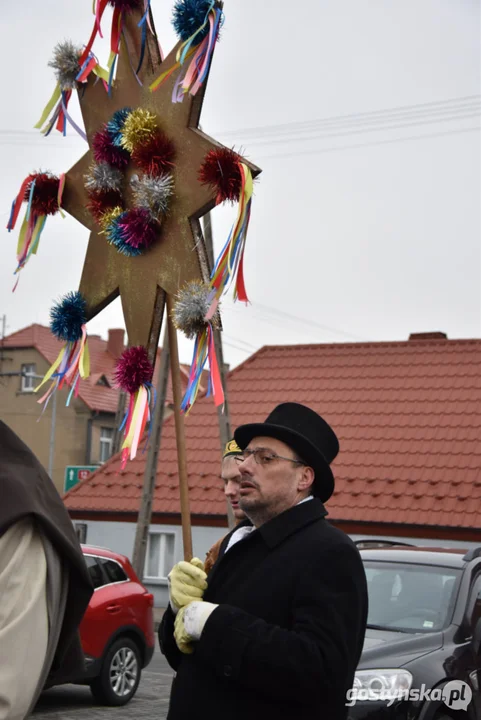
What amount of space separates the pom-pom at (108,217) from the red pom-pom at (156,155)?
0.23 m

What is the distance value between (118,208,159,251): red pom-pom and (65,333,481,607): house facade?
15.5m

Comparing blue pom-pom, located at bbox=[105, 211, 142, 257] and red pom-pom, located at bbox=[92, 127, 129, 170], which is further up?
red pom-pom, located at bbox=[92, 127, 129, 170]

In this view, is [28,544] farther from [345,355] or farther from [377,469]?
[345,355]

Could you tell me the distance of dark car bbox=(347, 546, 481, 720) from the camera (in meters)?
6.08

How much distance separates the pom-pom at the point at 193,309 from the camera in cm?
404

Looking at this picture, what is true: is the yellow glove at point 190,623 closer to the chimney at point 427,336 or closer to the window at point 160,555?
the window at point 160,555

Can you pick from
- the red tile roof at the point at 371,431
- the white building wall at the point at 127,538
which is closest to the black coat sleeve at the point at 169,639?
the red tile roof at the point at 371,431

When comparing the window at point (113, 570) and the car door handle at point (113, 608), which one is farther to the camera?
the window at point (113, 570)

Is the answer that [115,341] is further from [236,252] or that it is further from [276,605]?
[276,605]

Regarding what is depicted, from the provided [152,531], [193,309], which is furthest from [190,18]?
[152,531]

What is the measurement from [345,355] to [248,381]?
246 centimetres

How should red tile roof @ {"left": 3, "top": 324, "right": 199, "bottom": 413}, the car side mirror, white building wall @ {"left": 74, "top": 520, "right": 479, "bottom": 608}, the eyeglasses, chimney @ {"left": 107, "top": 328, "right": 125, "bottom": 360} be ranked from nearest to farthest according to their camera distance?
1. the eyeglasses
2. the car side mirror
3. white building wall @ {"left": 74, "top": 520, "right": 479, "bottom": 608}
4. red tile roof @ {"left": 3, "top": 324, "right": 199, "bottom": 413}
5. chimney @ {"left": 107, "top": 328, "right": 125, "bottom": 360}

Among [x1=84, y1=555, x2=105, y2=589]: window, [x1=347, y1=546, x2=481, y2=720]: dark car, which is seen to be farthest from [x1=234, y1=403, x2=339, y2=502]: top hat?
[x1=84, y1=555, x2=105, y2=589]: window

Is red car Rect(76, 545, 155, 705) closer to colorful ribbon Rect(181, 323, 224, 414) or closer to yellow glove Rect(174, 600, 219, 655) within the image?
colorful ribbon Rect(181, 323, 224, 414)
